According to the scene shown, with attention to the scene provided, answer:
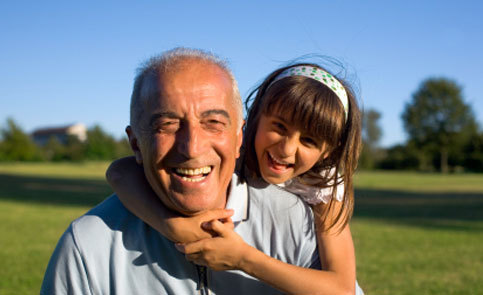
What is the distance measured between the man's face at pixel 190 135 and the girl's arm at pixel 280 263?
17 centimetres

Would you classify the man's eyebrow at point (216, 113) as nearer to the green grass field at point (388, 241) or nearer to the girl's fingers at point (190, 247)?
the girl's fingers at point (190, 247)

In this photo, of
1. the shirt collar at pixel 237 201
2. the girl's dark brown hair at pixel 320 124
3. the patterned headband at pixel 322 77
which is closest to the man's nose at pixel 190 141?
the shirt collar at pixel 237 201

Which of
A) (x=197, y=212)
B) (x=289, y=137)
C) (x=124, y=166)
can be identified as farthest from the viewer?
Result: (x=289, y=137)

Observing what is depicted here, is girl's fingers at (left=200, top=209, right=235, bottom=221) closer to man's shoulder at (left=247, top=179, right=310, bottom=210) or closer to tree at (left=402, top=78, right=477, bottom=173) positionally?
man's shoulder at (left=247, top=179, right=310, bottom=210)

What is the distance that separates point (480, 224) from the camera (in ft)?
48.7

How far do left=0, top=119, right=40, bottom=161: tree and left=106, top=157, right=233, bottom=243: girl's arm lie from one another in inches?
3180

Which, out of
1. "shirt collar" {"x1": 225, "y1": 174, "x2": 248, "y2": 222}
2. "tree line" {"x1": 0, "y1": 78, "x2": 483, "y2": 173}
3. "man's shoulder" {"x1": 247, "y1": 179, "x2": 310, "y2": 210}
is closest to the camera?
"shirt collar" {"x1": 225, "y1": 174, "x2": 248, "y2": 222}

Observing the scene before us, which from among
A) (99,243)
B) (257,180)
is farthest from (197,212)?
(257,180)

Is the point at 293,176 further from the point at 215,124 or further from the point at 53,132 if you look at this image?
the point at 53,132

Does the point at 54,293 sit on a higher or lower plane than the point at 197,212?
lower

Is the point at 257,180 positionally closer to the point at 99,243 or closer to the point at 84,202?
the point at 99,243

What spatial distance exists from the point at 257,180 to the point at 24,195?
22.4 m

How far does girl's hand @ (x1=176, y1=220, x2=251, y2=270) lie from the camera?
6.98 ft

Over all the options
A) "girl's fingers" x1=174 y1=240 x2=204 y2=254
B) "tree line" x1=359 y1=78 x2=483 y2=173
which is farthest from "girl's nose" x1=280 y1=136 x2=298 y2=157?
"tree line" x1=359 y1=78 x2=483 y2=173
